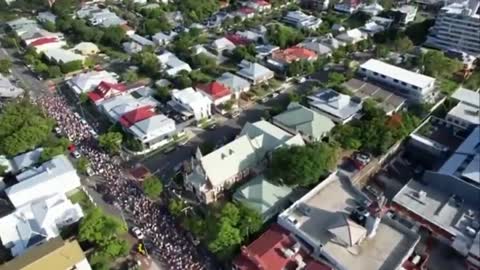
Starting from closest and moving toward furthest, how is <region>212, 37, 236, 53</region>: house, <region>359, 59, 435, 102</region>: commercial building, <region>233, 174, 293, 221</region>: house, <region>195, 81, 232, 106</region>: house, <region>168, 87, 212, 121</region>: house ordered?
<region>233, 174, 293, 221</region>: house → <region>168, 87, 212, 121</region>: house → <region>359, 59, 435, 102</region>: commercial building → <region>195, 81, 232, 106</region>: house → <region>212, 37, 236, 53</region>: house

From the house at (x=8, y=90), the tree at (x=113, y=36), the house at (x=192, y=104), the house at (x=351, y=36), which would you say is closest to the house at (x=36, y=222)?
the house at (x=192, y=104)

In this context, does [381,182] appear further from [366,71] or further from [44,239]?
[44,239]

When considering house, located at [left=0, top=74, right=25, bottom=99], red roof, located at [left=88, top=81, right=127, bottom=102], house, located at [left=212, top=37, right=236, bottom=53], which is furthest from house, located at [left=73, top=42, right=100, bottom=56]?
house, located at [left=212, top=37, right=236, bottom=53]

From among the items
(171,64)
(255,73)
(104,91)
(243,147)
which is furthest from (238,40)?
(243,147)

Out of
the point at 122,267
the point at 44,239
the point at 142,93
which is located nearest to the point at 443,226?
the point at 122,267

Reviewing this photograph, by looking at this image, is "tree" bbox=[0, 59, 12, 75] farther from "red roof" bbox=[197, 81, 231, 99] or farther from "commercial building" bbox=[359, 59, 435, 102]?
"commercial building" bbox=[359, 59, 435, 102]

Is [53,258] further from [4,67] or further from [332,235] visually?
[4,67]
